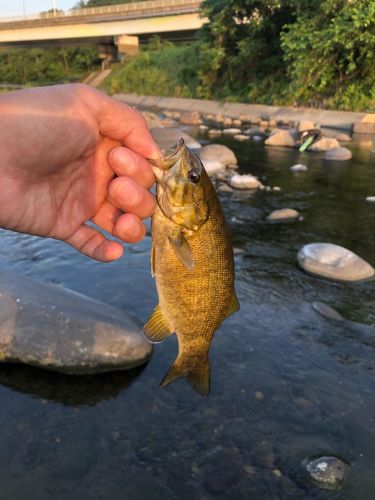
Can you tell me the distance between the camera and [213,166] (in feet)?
53.2

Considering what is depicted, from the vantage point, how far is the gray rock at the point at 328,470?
419cm

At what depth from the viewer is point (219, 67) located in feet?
119

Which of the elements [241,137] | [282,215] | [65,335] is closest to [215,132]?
[241,137]

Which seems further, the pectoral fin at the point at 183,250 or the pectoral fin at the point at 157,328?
the pectoral fin at the point at 157,328

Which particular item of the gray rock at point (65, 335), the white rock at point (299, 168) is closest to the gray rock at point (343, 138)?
the white rock at point (299, 168)

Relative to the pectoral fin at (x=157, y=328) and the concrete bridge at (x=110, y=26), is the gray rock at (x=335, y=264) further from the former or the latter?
the concrete bridge at (x=110, y=26)

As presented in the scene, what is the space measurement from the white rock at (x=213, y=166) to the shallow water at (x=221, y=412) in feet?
27.5

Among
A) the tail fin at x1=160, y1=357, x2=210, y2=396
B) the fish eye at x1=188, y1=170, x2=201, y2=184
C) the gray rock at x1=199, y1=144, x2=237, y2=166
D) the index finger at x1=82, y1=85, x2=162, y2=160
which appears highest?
the index finger at x1=82, y1=85, x2=162, y2=160

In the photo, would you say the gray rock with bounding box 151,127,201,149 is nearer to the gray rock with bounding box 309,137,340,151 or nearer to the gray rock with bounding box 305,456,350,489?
the gray rock with bounding box 309,137,340,151

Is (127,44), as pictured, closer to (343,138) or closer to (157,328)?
(343,138)

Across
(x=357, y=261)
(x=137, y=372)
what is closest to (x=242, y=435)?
(x=137, y=372)

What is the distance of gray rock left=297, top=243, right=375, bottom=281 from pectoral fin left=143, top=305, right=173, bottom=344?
5564mm

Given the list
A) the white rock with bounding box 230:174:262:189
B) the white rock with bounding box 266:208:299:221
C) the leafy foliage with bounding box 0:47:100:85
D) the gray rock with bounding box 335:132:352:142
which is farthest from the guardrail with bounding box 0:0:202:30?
the white rock with bounding box 266:208:299:221

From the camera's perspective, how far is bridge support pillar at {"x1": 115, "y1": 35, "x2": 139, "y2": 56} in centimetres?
5575
